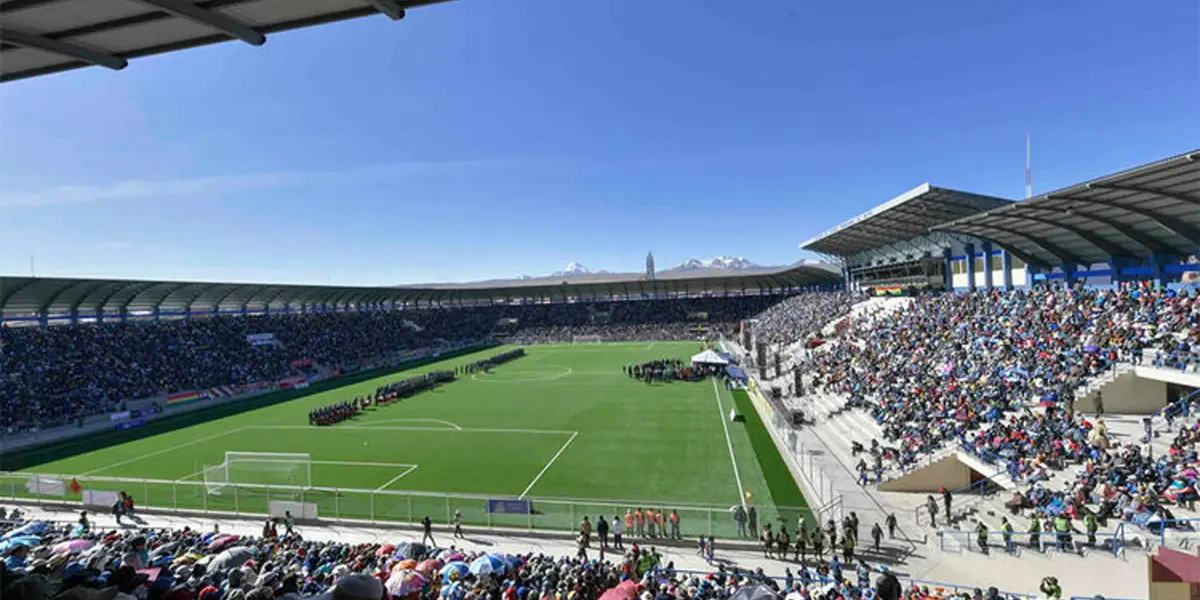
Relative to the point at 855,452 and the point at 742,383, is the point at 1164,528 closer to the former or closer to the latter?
the point at 855,452

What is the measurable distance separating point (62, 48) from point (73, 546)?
29.6ft

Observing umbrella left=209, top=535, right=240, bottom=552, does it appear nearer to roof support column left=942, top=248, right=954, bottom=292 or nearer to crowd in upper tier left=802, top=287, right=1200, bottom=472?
crowd in upper tier left=802, top=287, right=1200, bottom=472

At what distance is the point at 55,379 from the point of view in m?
34.0

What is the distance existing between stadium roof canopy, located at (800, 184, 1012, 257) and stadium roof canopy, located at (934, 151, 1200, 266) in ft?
6.08

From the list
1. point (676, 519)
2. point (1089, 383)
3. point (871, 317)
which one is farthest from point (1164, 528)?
point (871, 317)

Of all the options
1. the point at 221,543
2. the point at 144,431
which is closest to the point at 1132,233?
the point at 221,543

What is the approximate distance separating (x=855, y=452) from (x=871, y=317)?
24180mm

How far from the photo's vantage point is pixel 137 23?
5.82 meters

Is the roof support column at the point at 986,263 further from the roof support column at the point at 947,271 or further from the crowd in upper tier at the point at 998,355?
the crowd in upper tier at the point at 998,355

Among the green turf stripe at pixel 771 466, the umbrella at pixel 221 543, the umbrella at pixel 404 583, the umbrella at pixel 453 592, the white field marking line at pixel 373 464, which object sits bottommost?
the green turf stripe at pixel 771 466

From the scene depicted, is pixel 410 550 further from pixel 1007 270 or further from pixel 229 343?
pixel 229 343

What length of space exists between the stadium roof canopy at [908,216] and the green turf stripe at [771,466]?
16026 millimetres

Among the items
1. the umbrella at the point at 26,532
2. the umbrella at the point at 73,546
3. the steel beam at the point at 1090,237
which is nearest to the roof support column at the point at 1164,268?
the steel beam at the point at 1090,237

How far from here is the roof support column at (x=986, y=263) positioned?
3656 cm
